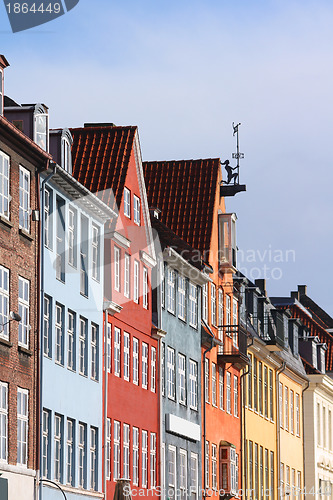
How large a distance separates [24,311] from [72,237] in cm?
500

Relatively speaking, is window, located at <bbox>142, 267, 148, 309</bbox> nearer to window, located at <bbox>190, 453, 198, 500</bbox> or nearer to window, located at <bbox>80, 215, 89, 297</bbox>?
window, located at <bbox>80, 215, 89, 297</bbox>

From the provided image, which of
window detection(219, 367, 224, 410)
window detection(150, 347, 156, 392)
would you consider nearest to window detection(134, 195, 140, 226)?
window detection(150, 347, 156, 392)


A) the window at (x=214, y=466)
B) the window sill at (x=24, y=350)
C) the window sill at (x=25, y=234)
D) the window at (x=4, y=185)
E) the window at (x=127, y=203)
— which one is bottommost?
the window at (x=214, y=466)

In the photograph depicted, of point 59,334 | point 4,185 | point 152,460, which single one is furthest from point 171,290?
point 4,185

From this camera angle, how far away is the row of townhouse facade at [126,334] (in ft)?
122

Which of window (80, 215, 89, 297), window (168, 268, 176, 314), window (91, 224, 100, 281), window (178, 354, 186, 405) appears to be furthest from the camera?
window (178, 354, 186, 405)

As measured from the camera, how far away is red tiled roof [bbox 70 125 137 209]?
47188 millimetres

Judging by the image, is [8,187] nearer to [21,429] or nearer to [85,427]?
[21,429]

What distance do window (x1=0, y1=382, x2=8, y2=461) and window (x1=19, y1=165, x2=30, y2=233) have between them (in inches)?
186

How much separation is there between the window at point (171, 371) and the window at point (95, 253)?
8.57 m

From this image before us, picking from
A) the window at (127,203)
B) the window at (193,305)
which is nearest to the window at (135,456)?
the window at (127,203)

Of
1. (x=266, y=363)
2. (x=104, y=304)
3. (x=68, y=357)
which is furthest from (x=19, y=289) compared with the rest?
(x=266, y=363)

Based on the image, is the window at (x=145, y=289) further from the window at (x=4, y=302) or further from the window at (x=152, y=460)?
the window at (x=4, y=302)

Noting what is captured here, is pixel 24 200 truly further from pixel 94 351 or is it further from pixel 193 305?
pixel 193 305
